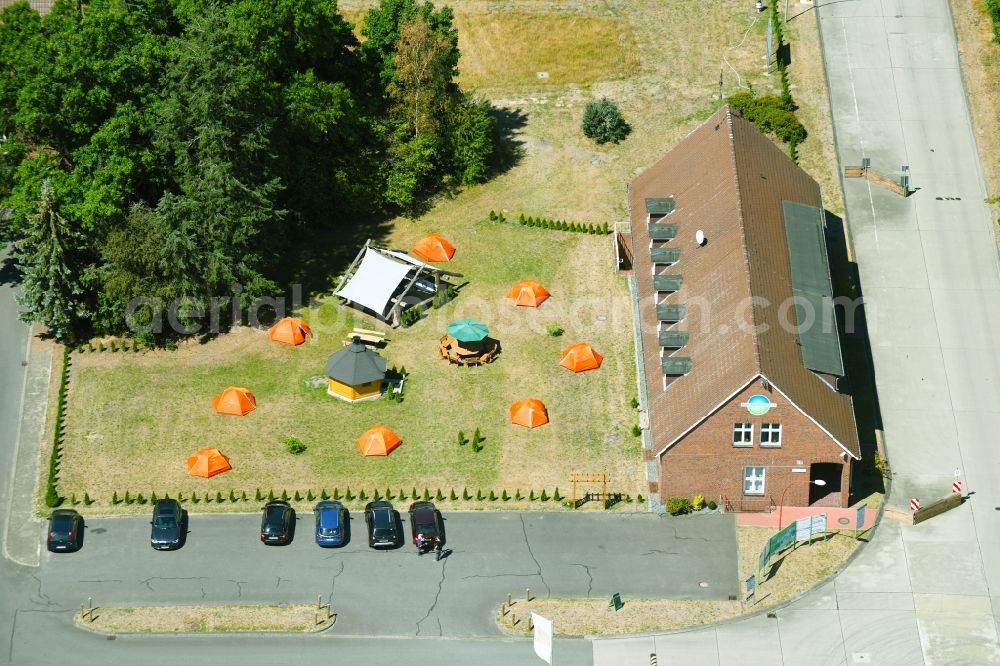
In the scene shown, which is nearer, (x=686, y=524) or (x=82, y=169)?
(x=686, y=524)

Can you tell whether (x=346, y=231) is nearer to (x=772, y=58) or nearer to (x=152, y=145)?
(x=152, y=145)

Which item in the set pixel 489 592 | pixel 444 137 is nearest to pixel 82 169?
pixel 444 137

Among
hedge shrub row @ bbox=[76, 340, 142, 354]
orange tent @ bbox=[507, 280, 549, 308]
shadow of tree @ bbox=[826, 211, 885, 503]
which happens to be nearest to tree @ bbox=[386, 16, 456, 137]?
orange tent @ bbox=[507, 280, 549, 308]

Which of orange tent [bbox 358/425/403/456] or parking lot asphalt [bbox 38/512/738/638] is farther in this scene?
orange tent [bbox 358/425/403/456]

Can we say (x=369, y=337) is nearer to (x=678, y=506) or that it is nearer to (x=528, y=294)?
(x=528, y=294)

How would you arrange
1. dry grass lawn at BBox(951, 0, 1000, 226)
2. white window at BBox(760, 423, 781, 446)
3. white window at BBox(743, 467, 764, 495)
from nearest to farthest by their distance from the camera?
white window at BBox(760, 423, 781, 446) < white window at BBox(743, 467, 764, 495) < dry grass lawn at BBox(951, 0, 1000, 226)

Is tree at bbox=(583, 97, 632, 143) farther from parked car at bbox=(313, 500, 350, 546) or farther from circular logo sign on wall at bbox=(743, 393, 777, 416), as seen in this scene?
parked car at bbox=(313, 500, 350, 546)
